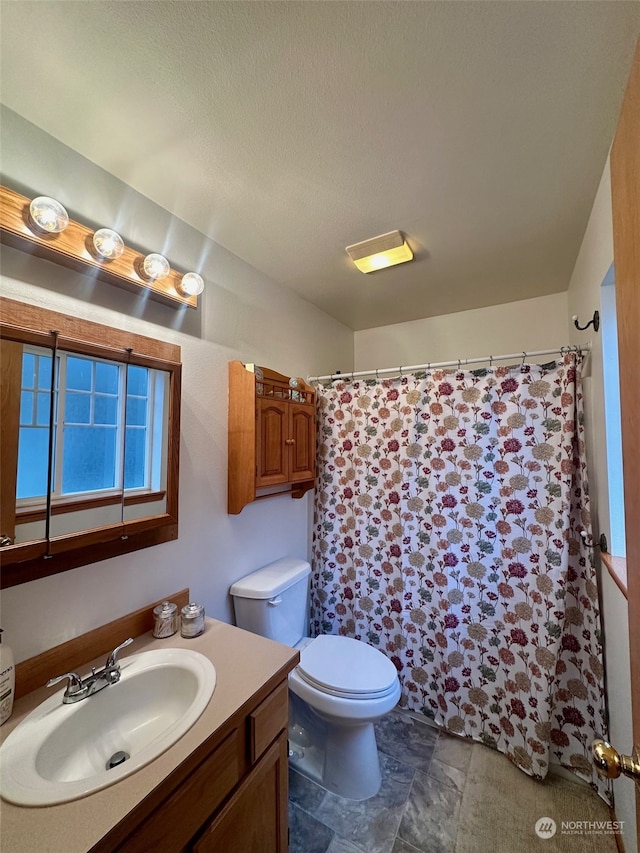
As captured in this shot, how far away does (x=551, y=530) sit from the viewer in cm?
147

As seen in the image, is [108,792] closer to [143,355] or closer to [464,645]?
[143,355]

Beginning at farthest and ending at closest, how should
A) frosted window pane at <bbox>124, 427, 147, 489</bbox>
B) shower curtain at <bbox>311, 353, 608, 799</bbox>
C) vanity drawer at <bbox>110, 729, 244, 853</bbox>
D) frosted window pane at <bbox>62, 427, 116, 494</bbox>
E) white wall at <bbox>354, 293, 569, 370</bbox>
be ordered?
white wall at <bbox>354, 293, 569, 370</bbox> < shower curtain at <bbox>311, 353, 608, 799</bbox> < frosted window pane at <bbox>124, 427, 147, 489</bbox> < frosted window pane at <bbox>62, 427, 116, 494</bbox> < vanity drawer at <bbox>110, 729, 244, 853</bbox>

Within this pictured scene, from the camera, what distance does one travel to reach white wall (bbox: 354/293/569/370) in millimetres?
2090

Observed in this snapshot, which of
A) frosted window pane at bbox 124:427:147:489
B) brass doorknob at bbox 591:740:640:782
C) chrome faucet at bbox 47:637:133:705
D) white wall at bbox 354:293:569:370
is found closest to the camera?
brass doorknob at bbox 591:740:640:782

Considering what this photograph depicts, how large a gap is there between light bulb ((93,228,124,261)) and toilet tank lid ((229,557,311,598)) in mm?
1371

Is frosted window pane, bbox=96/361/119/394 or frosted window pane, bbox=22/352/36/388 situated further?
frosted window pane, bbox=96/361/119/394

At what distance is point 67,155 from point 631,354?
5.20 feet

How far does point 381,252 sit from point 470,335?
108cm

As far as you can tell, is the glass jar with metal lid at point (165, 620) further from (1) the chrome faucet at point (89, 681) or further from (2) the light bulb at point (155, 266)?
(2) the light bulb at point (155, 266)

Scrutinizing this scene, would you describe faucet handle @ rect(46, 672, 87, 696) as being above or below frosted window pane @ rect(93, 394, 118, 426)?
below

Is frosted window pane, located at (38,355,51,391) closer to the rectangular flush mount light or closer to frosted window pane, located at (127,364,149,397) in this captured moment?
frosted window pane, located at (127,364,149,397)

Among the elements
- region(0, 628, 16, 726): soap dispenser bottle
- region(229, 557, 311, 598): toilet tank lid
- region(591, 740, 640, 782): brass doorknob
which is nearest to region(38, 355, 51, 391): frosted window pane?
region(0, 628, 16, 726): soap dispenser bottle

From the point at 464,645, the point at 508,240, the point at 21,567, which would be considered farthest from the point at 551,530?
the point at 21,567

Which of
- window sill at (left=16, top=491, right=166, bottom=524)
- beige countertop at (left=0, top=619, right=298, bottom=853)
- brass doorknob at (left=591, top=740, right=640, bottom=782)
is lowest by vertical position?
beige countertop at (left=0, top=619, right=298, bottom=853)
